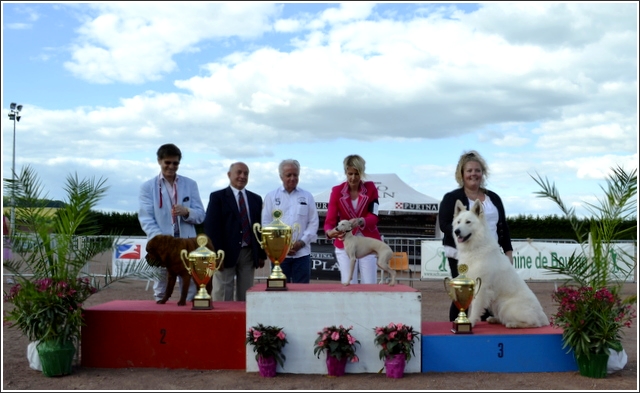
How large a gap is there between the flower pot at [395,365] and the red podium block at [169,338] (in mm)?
1300

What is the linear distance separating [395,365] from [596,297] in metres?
Result: 1.89

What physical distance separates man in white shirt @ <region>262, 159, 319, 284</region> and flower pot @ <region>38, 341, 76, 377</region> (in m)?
2.32

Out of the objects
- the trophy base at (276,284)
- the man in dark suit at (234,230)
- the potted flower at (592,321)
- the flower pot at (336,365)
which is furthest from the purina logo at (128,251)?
the potted flower at (592,321)

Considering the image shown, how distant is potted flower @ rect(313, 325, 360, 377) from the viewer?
5.14 meters

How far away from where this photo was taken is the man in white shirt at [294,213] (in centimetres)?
656

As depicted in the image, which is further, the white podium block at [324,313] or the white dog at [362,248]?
the white dog at [362,248]

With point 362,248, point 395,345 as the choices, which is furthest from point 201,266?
point 395,345

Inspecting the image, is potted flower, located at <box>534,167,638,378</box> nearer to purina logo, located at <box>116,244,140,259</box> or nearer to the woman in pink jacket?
the woman in pink jacket

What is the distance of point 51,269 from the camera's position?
548cm

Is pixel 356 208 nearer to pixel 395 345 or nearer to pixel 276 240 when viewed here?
pixel 276 240

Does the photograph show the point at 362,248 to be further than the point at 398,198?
No

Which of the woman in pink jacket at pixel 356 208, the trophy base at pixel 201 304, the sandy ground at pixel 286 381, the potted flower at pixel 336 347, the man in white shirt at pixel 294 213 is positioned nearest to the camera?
the sandy ground at pixel 286 381

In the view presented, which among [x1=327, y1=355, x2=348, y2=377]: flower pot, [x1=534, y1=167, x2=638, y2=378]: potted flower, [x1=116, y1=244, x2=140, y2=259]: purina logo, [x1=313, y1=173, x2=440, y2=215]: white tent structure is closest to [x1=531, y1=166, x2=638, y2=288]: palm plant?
[x1=534, y1=167, x2=638, y2=378]: potted flower

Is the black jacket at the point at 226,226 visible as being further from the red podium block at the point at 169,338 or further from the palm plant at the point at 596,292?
the palm plant at the point at 596,292
